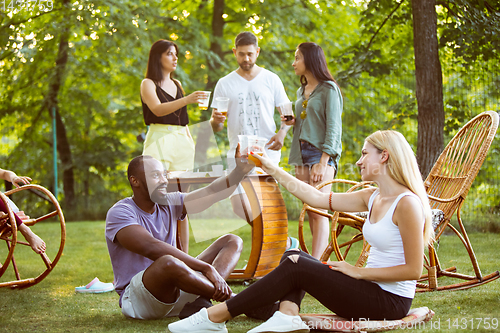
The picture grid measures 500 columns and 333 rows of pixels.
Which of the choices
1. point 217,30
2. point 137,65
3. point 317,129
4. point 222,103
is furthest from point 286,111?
point 217,30

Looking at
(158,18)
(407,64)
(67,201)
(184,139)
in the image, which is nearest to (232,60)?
(158,18)

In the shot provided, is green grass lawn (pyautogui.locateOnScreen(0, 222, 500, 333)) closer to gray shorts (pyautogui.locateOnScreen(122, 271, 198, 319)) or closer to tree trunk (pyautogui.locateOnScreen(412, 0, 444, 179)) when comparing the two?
gray shorts (pyautogui.locateOnScreen(122, 271, 198, 319))

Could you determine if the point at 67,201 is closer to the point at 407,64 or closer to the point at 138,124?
the point at 138,124

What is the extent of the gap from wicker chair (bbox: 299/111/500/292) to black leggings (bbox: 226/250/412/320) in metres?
0.79

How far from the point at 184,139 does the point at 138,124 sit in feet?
20.3

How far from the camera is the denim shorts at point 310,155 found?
3.57 metres

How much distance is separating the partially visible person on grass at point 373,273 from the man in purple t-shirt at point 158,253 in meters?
0.25

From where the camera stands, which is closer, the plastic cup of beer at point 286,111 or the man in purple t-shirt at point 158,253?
the man in purple t-shirt at point 158,253

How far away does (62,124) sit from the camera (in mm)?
9266

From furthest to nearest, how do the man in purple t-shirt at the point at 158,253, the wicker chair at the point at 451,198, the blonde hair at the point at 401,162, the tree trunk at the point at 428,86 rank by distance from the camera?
the tree trunk at the point at 428,86, the wicker chair at the point at 451,198, the man in purple t-shirt at the point at 158,253, the blonde hair at the point at 401,162

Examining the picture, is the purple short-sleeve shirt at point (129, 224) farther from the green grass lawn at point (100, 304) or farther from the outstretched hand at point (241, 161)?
the outstretched hand at point (241, 161)

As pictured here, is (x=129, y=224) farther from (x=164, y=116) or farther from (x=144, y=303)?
(x=164, y=116)

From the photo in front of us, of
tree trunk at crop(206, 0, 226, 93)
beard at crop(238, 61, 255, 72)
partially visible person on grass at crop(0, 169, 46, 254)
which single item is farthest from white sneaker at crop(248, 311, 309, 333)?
tree trunk at crop(206, 0, 226, 93)

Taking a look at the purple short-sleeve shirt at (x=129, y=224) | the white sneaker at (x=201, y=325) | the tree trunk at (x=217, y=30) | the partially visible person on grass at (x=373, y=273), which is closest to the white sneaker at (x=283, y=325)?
the partially visible person on grass at (x=373, y=273)
